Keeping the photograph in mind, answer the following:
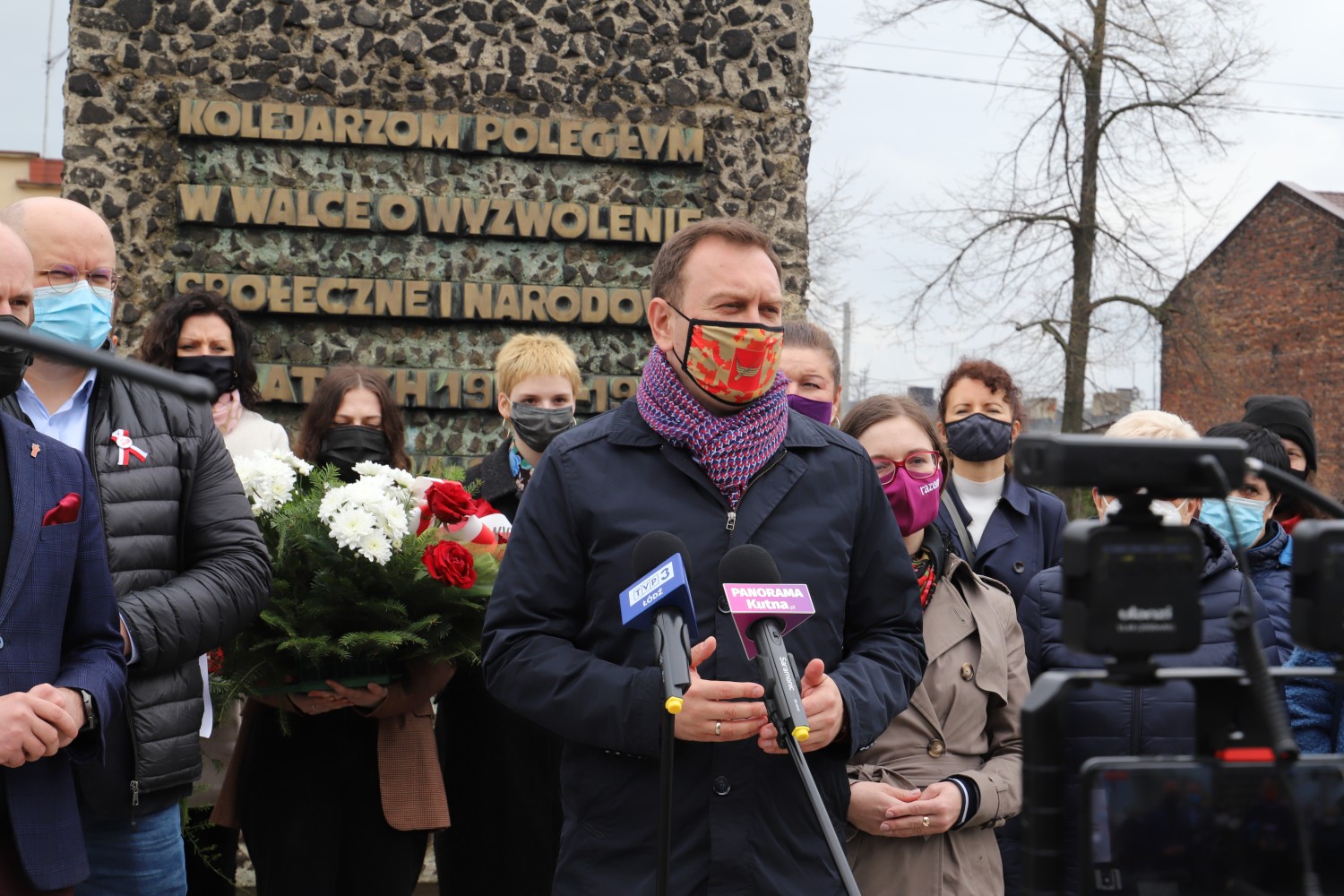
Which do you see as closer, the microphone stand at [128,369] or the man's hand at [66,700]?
the microphone stand at [128,369]

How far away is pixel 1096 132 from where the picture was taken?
1795cm

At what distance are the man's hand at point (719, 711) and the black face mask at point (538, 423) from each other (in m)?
2.64

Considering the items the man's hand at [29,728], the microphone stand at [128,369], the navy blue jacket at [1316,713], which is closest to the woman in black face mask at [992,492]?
the navy blue jacket at [1316,713]

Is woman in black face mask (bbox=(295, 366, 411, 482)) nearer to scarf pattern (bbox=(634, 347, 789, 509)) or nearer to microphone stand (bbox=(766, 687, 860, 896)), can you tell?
scarf pattern (bbox=(634, 347, 789, 509))

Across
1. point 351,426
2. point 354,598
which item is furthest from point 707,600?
point 351,426

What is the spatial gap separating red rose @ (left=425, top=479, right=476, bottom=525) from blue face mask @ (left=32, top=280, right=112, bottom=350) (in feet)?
3.65

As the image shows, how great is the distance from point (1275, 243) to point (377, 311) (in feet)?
87.8

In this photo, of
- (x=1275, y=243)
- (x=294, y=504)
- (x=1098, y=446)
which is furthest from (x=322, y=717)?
(x=1275, y=243)

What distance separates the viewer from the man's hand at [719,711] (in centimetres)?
250

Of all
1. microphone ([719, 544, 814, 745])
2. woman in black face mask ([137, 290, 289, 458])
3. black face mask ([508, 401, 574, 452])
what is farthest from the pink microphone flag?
woman in black face mask ([137, 290, 289, 458])

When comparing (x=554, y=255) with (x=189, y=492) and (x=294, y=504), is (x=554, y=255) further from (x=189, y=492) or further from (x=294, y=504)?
(x=189, y=492)

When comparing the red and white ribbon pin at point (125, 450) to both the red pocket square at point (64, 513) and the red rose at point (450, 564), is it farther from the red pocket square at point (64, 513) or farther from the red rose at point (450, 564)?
the red rose at point (450, 564)

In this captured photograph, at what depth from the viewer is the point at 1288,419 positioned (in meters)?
5.40

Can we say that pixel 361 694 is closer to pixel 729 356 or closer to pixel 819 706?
pixel 729 356
